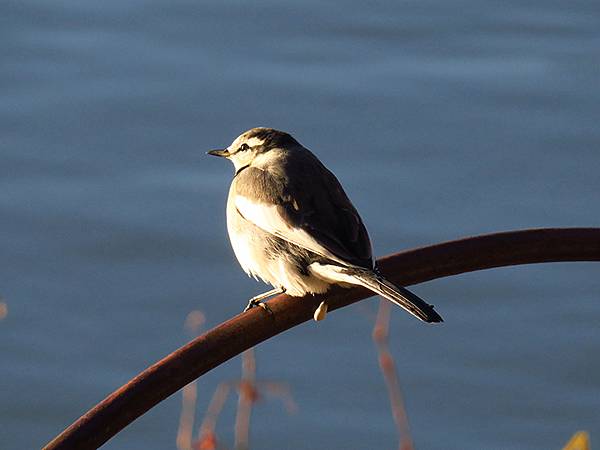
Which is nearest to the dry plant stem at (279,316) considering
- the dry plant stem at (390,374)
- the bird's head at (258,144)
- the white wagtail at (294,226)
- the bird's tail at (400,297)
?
the bird's tail at (400,297)

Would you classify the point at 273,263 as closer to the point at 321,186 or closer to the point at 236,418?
the point at 321,186

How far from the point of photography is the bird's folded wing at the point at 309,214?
4.81m

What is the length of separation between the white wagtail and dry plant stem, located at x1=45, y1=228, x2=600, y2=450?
498 millimetres

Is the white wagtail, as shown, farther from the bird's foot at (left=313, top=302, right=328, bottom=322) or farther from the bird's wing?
the bird's foot at (left=313, top=302, right=328, bottom=322)

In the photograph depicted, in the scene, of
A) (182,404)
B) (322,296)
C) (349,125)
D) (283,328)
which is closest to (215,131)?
(349,125)

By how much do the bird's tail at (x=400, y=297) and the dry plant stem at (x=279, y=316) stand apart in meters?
0.04

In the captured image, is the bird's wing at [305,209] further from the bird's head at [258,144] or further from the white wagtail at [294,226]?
the bird's head at [258,144]

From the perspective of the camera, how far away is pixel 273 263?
198 inches

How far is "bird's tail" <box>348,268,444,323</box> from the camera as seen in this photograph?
406cm

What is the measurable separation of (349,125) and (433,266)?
5.16 meters

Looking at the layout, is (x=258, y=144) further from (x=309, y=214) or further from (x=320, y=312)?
(x=320, y=312)

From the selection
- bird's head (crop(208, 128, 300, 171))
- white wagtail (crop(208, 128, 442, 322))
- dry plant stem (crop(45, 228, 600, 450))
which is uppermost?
bird's head (crop(208, 128, 300, 171))

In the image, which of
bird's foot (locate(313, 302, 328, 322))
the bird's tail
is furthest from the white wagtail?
bird's foot (locate(313, 302, 328, 322))

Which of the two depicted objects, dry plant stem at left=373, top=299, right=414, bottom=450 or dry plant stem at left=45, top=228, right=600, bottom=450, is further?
dry plant stem at left=373, top=299, right=414, bottom=450
